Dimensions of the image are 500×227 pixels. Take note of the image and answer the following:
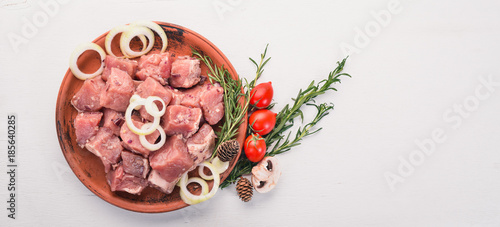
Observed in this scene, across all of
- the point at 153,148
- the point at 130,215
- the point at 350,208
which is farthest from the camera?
the point at 350,208

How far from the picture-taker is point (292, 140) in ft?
9.70

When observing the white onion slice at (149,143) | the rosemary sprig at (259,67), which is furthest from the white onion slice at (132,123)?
the rosemary sprig at (259,67)

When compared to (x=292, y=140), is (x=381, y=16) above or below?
above

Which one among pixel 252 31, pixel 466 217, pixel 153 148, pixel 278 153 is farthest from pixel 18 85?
pixel 466 217

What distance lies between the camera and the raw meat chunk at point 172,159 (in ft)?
7.79

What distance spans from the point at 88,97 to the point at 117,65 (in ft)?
1.09

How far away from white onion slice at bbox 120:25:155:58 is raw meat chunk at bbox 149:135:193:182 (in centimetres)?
78

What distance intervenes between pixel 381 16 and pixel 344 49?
502mm

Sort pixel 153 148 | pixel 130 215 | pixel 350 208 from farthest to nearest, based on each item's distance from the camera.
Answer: pixel 350 208 < pixel 130 215 < pixel 153 148

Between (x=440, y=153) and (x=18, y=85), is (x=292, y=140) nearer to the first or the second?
(x=440, y=153)

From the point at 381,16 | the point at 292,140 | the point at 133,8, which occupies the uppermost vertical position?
the point at 381,16

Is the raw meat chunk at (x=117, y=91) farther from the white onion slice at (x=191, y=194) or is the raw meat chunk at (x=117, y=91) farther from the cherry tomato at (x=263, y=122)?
the cherry tomato at (x=263, y=122)

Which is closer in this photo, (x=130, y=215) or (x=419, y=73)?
(x=130, y=215)

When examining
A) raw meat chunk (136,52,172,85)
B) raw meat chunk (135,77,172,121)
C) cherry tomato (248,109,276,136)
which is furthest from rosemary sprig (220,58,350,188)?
raw meat chunk (136,52,172,85)
